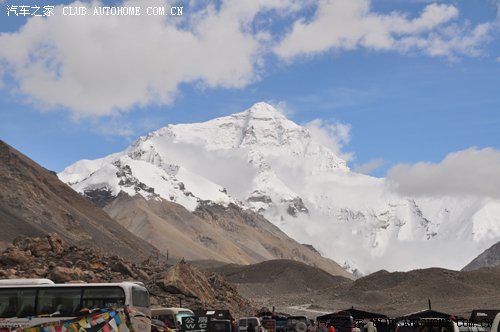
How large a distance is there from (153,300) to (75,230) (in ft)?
251

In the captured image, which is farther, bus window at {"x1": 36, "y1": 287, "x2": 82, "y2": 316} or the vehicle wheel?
the vehicle wheel

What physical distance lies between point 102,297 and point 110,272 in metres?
34.9

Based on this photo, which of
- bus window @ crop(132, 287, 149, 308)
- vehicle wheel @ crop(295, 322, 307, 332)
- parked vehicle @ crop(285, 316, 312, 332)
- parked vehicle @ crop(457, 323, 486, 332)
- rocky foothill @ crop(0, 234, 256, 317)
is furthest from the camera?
rocky foothill @ crop(0, 234, 256, 317)

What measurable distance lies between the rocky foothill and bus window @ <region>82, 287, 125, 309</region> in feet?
89.0

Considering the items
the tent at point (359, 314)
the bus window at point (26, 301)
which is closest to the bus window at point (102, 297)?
the bus window at point (26, 301)

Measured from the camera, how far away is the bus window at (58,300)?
29.1 meters

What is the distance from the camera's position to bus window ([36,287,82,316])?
29.1 meters

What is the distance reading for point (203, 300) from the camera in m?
66.3

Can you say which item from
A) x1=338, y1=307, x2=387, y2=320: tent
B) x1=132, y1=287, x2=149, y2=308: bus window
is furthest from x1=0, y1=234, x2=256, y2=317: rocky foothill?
x1=132, y1=287, x2=149, y2=308: bus window

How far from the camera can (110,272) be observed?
63438mm

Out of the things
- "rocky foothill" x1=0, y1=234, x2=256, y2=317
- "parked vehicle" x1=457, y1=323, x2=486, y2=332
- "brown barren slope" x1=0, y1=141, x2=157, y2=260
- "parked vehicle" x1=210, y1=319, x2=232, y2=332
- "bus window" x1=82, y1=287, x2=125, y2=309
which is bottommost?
"parked vehicle" x1=457, y1=323, x2=486, y2=332

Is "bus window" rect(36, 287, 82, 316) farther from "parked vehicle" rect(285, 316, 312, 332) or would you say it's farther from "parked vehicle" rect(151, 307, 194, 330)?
"parked vehicle" rect(285, 316, 312, 332)

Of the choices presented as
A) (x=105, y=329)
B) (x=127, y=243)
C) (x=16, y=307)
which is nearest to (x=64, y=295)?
(x=16, y=307)

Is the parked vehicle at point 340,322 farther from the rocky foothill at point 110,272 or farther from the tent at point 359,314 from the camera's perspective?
the rocky foothill at point 110,272
